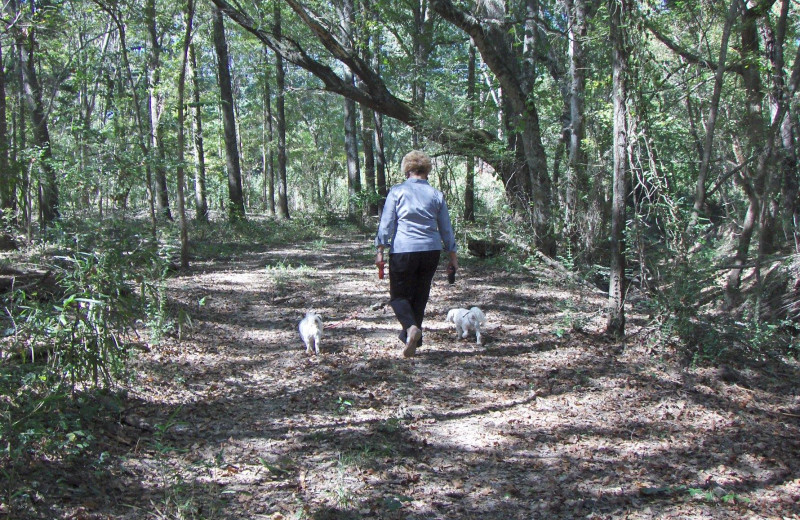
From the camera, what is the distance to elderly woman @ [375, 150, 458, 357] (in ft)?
18.1

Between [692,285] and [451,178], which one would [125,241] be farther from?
[451,178]

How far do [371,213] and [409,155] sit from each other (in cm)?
1649

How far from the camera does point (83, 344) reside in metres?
3.79

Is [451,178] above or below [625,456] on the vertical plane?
above

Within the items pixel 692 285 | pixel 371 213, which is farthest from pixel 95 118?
pixel 692 285

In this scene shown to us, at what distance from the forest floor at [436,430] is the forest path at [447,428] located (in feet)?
0.06

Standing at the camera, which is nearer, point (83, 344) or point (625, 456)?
point (83, 344)

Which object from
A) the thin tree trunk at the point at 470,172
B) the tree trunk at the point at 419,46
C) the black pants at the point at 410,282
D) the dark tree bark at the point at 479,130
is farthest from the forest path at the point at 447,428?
the tree trunk at the point at 419,46

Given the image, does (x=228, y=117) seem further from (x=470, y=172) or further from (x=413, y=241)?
(x=413, y=241)

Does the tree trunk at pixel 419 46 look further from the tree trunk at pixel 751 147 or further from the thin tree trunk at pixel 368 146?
the tree trunk at pixel 751 147

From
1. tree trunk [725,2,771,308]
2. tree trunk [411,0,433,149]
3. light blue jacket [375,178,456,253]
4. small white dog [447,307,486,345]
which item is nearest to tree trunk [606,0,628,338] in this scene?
small white dog [447,307,486,345]

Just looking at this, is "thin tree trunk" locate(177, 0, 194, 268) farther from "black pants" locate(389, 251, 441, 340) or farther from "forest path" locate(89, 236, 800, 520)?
"black pants" locate(389, 251, 441, 340)

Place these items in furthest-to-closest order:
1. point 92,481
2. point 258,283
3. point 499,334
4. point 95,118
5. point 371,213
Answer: point 95,118 < point 371,213 < point 258,283 < point 499,334 < point 92,481

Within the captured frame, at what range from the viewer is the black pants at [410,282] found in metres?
5.52
